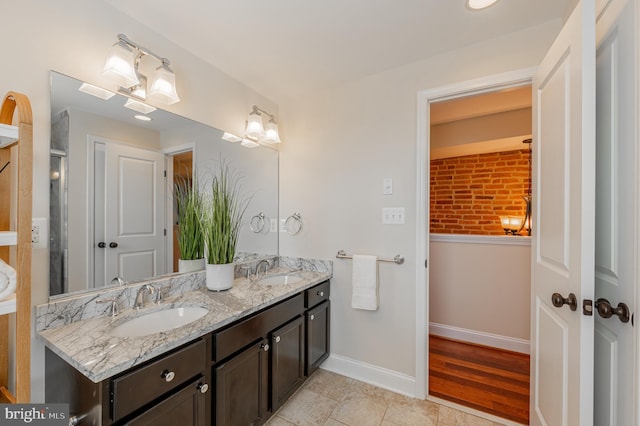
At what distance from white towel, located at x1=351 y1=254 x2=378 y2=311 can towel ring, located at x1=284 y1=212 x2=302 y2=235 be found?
59 cm

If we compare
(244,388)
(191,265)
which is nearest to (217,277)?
(191,265)

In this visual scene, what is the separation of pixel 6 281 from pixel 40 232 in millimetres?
382

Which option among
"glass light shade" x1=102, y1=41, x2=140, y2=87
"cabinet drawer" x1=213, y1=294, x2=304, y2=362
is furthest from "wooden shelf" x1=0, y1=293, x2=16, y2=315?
"glass light shade" x1=102, y1=41, x2=140, y2=87

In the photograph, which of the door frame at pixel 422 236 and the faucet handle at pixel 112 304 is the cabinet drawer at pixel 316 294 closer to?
the door frame at pixel 422 236

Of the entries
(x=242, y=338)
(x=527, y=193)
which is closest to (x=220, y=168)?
(x=242, y=338)

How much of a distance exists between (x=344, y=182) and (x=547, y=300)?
1.40 meters

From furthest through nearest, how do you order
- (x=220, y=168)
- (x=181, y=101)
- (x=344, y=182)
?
1. (x=344, y=182)
2. (x=220, y=168)
3. (x=181, y=101)

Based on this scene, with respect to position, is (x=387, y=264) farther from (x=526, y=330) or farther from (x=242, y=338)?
(x=526, y=330)

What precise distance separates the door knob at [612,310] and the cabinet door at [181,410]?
4.84 feet

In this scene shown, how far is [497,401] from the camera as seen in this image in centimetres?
182

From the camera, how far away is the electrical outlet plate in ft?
3.65

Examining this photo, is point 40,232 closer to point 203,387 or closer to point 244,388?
point 203,387

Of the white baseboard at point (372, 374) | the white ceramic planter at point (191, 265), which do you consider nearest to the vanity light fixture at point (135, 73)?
the white ceramic planter at point (191, 265)

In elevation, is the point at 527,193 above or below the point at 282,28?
below
